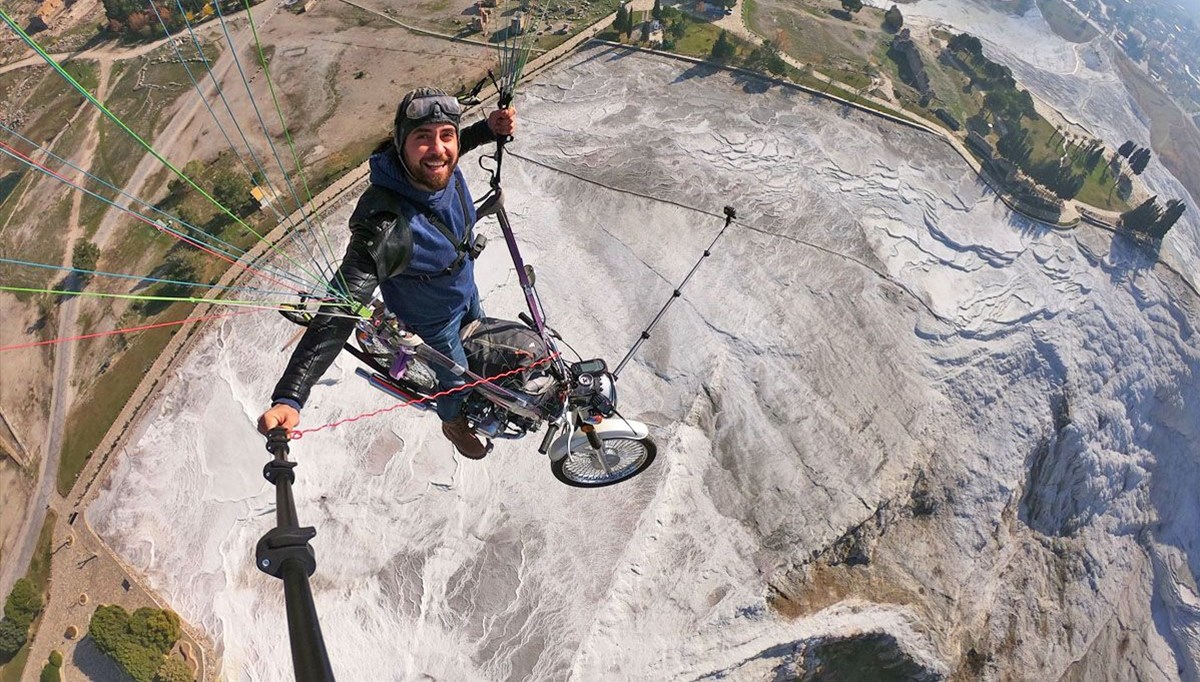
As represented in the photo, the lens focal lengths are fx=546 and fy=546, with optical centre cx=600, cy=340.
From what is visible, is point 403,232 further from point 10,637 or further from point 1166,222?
point 1166,222

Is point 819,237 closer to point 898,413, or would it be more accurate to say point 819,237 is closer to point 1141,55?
point 898,413

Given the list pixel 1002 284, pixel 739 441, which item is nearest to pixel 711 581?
pixel 739 441

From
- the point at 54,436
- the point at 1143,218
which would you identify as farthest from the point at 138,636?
the point at 1143,218

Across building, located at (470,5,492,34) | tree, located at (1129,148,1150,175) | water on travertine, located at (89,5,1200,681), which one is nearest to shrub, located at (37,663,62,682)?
water on travertine, located at (89,5,1200,681)

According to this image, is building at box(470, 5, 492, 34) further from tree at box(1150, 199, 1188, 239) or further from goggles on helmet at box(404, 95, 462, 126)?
tree at box(1150, 199, 1188, 239)

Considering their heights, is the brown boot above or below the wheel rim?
below

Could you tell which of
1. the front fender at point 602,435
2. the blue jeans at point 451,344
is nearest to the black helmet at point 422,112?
the blue jeans at point 451,344
